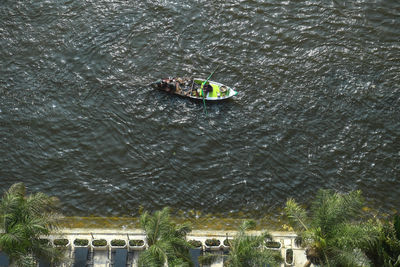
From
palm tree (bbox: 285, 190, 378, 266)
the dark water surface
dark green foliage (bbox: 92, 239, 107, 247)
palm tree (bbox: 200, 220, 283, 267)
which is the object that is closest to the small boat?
the dark water surface

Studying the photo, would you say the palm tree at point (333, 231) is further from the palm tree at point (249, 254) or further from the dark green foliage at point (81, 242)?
the dark green foliage at point (81, 242)

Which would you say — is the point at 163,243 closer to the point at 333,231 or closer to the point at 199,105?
the point at 333,231

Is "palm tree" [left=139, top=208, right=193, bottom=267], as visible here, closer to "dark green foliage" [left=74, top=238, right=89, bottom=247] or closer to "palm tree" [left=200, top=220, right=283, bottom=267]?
"palm tree" [left=200, top=220, right=283, bottom=267]


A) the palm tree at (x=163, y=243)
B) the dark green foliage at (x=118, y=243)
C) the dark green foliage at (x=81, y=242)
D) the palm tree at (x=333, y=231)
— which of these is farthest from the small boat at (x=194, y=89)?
the palm tree at (x=163, y=243)

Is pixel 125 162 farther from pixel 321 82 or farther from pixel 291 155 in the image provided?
pixel 321 82

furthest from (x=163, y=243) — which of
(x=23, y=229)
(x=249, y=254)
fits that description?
(x=23, y=229)

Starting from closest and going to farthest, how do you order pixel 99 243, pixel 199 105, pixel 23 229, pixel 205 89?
pixel 23 229 < pixel 99 243 < pixel 205 89 < pixel 199 105
